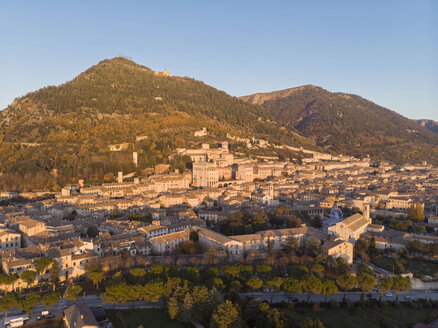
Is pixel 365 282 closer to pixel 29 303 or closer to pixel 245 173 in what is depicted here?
pixel 29 303

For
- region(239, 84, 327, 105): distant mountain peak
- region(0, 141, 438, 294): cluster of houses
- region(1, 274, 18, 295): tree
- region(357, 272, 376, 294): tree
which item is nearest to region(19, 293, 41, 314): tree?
region(1, 274, 18, 295): tree

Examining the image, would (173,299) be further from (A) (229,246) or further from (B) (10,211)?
(B) (10,211)

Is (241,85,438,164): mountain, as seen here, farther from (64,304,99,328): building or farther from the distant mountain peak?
(64,304,99,328): building

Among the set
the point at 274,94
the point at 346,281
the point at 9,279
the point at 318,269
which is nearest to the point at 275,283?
the point at 318,269

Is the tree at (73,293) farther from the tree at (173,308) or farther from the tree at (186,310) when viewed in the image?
the tree at (186,310)

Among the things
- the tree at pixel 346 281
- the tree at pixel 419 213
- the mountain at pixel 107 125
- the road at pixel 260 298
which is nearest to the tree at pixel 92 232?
the road at pixel 260 298

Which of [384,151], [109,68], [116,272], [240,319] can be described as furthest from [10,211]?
[384,151]
